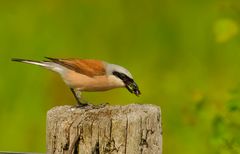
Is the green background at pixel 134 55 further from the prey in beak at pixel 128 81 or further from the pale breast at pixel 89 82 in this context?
the prey in beak at pixel 128 81

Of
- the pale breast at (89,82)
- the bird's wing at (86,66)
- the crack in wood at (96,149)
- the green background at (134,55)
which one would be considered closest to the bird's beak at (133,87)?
the pale breast at (89,82)

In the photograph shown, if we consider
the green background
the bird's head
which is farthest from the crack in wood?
the green background

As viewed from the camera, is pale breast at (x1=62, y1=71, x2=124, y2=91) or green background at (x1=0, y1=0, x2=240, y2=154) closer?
pale breast at (x1=62, y1=71, x2=124, y2=91)

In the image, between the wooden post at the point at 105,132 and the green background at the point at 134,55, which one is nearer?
the wooden post at the point at 105,132

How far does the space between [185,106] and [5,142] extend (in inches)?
56.0

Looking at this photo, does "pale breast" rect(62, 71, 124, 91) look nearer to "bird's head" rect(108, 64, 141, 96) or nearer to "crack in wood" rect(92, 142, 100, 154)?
"bird's head" rect(108, 64, 141, 96)

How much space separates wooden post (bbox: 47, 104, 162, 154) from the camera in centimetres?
444

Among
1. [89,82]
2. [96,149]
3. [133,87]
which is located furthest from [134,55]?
[96,149]

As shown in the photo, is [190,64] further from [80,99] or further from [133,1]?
[80,99]

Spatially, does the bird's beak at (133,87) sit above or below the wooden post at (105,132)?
above

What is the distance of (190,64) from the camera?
945 centimetres

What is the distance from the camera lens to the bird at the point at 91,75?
536 centimetres

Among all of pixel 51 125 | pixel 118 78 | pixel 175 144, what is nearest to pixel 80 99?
pixel 118 78

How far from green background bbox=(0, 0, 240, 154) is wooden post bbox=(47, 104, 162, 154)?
268cm
